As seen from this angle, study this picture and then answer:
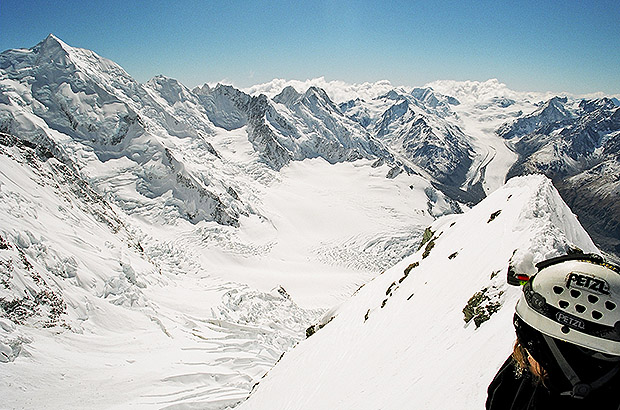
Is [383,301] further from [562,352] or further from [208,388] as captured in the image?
[562,352]

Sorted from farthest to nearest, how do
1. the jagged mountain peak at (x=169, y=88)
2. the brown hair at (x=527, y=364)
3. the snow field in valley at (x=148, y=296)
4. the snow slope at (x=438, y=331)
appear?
1. the jagged mountain peak at (x=169, y=88)
2. the snow field in valley at (x=148, y=296)
3. the snow slope at (x=438, y=331)
4. the brown hair at (x=527, y=364)

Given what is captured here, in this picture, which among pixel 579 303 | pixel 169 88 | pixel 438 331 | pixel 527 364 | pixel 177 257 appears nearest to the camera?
pixel 579 303

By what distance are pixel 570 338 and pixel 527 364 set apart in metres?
0.57

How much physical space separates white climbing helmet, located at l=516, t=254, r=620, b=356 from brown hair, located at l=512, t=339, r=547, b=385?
1.19 ft

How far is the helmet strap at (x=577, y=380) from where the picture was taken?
2.91 metres

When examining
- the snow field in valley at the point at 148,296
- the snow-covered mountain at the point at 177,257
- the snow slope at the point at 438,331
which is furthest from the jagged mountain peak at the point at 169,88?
the snow slope at the point at 438,331

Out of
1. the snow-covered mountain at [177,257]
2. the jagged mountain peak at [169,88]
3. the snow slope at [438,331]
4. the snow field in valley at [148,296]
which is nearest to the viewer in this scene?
the snow slope at [438,331]

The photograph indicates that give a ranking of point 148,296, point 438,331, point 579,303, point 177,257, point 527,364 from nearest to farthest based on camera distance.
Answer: point 579,303 → point 527,364 → point 438,331 → point 148,296 → point 177,257

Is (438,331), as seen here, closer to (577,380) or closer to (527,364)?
(527,364)

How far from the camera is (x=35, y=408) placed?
58.7ft

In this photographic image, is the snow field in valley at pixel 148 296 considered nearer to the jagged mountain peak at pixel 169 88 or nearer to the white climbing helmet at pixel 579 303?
the white climbing helmet at pixel 579 303

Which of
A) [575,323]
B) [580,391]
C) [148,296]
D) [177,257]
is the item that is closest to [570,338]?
[575,323]

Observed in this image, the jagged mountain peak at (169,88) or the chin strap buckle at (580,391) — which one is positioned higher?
the jagged mountain peak at (169,88)

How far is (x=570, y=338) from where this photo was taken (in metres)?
3.03
